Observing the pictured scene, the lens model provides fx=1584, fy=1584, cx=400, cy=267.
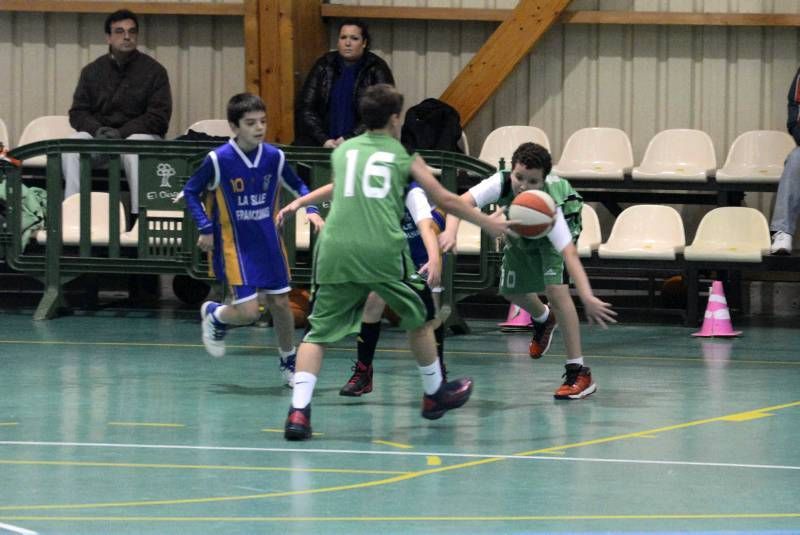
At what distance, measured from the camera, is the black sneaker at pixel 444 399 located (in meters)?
8.06

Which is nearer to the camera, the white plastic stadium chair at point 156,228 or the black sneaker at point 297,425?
the black sneaker at point 297,425

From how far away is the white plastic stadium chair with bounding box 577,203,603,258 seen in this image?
1306 cm

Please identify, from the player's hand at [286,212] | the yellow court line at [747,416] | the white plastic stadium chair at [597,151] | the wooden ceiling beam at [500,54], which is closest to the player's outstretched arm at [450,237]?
the player's hand at [286,212]

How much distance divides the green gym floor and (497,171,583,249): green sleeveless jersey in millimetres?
925

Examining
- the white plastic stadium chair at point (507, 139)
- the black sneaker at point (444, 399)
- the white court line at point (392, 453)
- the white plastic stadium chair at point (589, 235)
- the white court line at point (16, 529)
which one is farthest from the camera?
the white plastic stadium chair at point (507, 139)

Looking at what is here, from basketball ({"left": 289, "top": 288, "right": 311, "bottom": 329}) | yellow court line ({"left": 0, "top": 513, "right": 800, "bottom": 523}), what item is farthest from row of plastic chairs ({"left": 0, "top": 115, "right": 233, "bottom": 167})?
yellow court line ({"left": 0, "top": 513, "right": 800, "bottom": 523})

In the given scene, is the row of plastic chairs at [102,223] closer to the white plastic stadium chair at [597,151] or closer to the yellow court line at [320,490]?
the white plastic stadium chair at [597,151]

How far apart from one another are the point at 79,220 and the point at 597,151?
184 inches

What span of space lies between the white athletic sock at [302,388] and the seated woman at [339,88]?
20.9ft

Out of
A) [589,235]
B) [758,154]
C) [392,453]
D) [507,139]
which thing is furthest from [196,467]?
[758,154]

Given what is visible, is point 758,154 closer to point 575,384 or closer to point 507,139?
point 507,139

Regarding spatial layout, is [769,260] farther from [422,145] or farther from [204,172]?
[204,172]

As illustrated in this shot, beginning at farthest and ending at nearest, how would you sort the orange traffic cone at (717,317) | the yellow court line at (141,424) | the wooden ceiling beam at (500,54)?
the wooden ceiling beam at (500,54), the orange traffic cone at (717,317), the yellow court line at (141,424)

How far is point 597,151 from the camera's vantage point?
14461 mm
